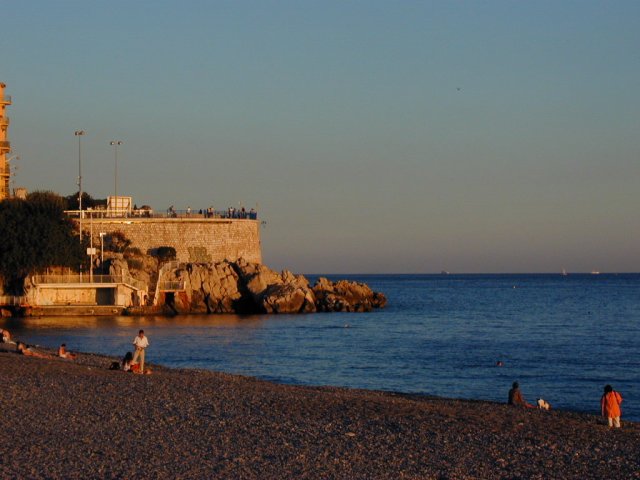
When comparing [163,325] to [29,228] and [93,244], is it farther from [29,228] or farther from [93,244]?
[93,244]

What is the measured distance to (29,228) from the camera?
206ft

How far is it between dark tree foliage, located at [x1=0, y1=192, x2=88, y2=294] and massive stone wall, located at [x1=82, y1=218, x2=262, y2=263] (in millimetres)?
5808

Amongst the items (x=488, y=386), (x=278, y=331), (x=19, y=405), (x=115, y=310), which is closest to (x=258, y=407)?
(x=19, y=405)

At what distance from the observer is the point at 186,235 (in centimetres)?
7338

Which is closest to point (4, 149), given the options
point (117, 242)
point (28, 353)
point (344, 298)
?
point (117, 242)

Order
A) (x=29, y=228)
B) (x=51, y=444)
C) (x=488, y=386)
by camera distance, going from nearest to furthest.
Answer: (x=51, y=444), (x=488, y=386), (x=29, y=228)

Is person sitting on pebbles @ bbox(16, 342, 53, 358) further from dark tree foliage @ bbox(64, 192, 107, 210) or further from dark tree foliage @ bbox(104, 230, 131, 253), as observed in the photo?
dark tree foliage @ bbox(64, 192, 107, 210)

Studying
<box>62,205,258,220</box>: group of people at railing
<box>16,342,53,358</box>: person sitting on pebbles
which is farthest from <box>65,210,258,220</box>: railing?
<box>16,342,53,358</box>: person sitting on pebbles

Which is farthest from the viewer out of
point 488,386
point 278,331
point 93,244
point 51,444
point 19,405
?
point 93,244

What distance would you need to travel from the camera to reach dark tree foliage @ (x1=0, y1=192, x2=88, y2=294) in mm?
62125

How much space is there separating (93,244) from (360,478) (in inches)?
2341

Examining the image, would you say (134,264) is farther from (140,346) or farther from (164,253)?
(140,346)

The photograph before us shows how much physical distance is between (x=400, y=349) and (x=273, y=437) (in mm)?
29318

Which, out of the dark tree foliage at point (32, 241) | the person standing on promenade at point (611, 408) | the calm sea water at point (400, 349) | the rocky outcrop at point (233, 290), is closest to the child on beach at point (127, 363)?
the calm sea water at point (400, 349)
